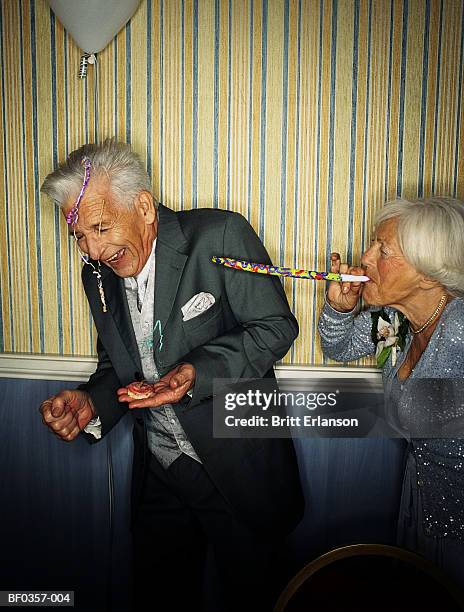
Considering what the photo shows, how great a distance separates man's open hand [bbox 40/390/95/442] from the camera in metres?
1.50

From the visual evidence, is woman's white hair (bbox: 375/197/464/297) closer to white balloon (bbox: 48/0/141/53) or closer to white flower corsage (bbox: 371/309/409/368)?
white flower corsage (bbox: 371/309/409/368)

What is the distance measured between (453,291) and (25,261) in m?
1.36

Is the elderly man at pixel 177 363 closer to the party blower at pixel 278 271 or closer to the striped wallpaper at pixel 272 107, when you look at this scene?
the party blower at pixel 278 271

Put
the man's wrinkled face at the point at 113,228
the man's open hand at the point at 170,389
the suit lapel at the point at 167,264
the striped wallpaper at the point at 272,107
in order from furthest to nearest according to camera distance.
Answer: the striped wallpaper at the point at 272,107 → the suit lapel at the point at 167,264 → the man's wrinkled face at the point at 113,228 → the man's open hand at the point at 170,389

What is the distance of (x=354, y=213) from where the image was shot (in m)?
1.81

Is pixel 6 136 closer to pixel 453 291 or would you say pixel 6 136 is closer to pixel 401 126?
pixel 401 126

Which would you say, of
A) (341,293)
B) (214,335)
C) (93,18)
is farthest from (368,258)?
(93,18)

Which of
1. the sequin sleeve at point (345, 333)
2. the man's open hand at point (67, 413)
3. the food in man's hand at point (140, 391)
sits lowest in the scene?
the man's open hand at point (67, 413)

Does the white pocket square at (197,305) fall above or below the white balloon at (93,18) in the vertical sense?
below

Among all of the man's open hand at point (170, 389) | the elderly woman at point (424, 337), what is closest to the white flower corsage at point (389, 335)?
the elderly woman at point (424, 337)

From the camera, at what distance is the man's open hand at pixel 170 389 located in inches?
51.5

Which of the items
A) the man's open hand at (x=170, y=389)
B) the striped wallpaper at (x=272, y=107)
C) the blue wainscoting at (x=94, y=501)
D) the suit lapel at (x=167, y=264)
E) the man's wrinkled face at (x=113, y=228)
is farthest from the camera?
the blue wainscoting at (x=94, y=501)

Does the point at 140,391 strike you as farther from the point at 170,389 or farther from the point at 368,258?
the point at 368,258

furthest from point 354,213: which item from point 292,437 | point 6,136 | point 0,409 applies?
point 0,409
